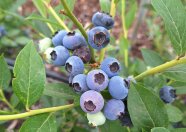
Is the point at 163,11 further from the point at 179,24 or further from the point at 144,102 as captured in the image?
the point at 144,102

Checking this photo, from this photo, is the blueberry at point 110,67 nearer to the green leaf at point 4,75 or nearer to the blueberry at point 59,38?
the blueberry at point 59,38

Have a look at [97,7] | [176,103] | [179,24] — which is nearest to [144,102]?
[179,24]

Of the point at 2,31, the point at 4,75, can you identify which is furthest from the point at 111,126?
the point at 2,31

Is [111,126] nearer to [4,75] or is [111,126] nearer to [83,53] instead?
[83,53]

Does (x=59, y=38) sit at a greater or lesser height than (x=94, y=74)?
greater

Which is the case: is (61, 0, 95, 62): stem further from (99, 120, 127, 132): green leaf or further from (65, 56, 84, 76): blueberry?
(99, 120, 127, 132): green leaf

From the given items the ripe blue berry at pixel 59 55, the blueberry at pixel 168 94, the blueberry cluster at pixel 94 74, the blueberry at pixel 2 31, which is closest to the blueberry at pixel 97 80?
the blueberry cluster at pixel 94 74
